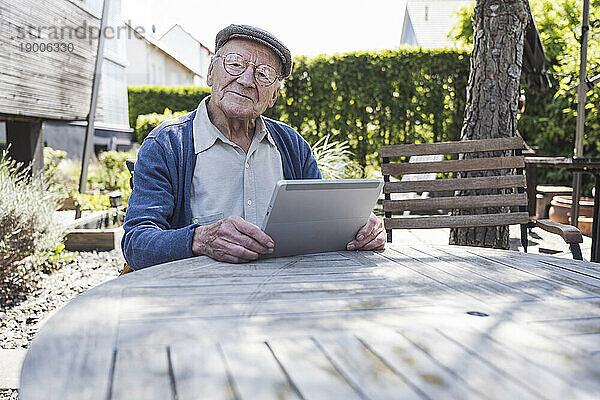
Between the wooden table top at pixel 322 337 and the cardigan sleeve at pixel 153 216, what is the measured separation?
25cm

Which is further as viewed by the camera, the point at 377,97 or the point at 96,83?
the point at 377,97

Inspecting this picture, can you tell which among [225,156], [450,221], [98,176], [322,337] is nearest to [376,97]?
[98,176]

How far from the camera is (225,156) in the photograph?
6.08 feet

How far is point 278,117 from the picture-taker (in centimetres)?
877

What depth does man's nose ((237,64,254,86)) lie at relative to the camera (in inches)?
Result: 73.4

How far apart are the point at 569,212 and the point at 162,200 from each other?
5.52 meters

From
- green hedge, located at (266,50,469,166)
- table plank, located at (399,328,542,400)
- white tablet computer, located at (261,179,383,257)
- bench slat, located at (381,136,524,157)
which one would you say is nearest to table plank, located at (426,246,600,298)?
white tablet computer, located at (261,179,383,257)

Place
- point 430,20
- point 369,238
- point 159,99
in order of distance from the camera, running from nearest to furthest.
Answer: point 369,238 < point 159,99 < point 430,20

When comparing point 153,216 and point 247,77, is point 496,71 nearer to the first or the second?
point 247,77

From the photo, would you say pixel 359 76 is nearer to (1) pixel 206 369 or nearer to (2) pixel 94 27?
(2) pixel 94 27

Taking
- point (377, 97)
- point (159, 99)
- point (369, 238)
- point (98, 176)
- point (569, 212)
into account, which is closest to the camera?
point (369, 238)

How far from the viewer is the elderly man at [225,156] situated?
1.64 meters

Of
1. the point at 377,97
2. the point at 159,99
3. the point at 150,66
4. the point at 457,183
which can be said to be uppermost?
the point at 150,66

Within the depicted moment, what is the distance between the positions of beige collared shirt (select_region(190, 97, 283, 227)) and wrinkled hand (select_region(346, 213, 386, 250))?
0.40 meters
